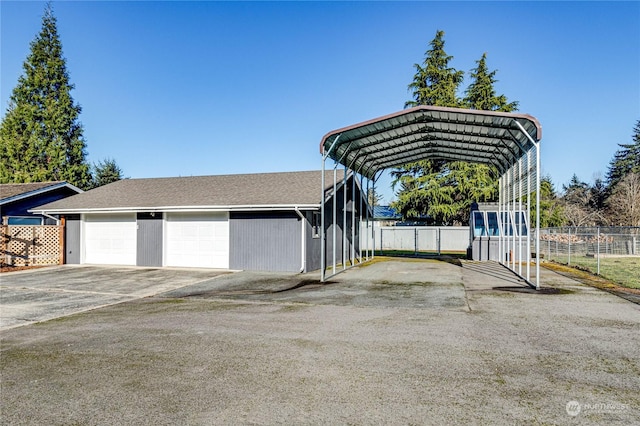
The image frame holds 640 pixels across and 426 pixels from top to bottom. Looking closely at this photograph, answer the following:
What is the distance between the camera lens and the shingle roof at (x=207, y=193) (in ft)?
46.4

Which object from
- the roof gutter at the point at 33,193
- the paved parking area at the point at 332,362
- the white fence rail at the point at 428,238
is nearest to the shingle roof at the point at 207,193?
the roof gutter at the point at 33,193

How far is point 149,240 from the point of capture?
15.4 metres

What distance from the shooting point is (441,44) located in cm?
2811

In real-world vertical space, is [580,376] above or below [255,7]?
below

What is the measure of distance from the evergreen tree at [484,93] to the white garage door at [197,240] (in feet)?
68.4

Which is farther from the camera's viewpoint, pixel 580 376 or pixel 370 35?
pixel 370 35

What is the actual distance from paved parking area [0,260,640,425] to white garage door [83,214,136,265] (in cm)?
795

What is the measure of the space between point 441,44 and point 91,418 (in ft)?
99.5

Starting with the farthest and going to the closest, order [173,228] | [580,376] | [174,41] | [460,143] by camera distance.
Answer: [174,41] → [173,228] → [460,143] → [580,376]

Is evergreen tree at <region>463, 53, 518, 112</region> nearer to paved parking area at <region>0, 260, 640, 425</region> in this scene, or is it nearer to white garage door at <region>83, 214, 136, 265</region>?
paved parking area at <region>0, 260, 640, 425</region>

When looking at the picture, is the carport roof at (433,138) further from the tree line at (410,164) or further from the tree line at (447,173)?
the tree line at (410,164)

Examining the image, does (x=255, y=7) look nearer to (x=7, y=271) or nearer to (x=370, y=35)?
(x=370, y=35)

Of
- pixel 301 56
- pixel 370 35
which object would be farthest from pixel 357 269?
pixel 301 56

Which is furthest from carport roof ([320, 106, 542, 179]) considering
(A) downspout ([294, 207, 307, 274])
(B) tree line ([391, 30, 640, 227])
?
(B) tree line ([391, 30, 640, 227])
